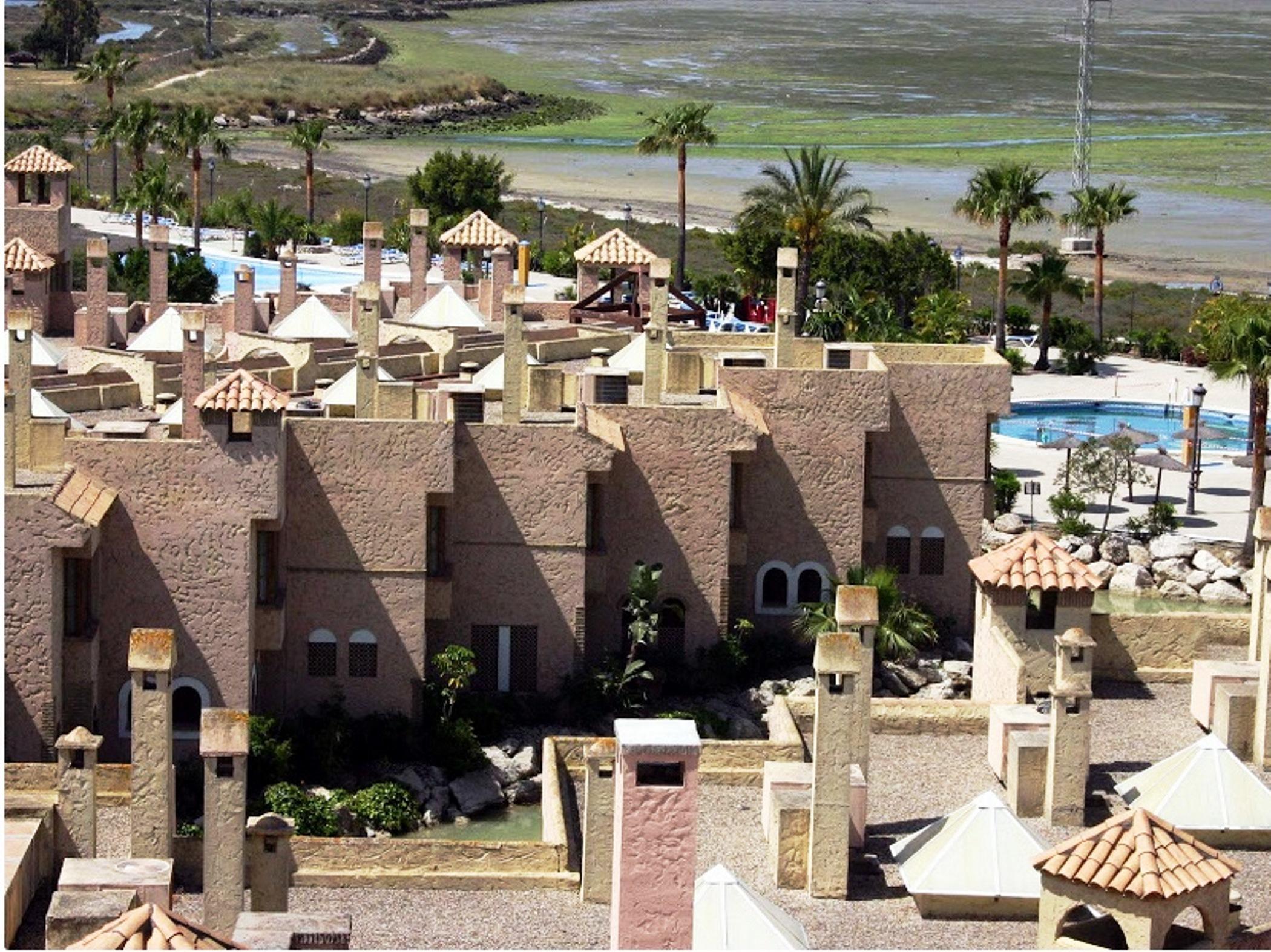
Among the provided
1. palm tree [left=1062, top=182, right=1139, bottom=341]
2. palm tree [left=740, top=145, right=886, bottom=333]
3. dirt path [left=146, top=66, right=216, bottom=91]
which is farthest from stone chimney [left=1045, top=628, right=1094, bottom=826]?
dirt path [left=146, top=66, right=216, bottom=91]

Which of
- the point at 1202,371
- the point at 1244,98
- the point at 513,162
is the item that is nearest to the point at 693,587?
the point at 1202,371

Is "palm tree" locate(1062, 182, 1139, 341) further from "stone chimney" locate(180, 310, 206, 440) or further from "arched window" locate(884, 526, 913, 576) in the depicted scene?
"stone chimney" locate(180, 310, 206, 440)

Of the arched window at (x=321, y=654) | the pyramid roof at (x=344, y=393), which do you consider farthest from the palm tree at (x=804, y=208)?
the arched window at (x=321, y=654)

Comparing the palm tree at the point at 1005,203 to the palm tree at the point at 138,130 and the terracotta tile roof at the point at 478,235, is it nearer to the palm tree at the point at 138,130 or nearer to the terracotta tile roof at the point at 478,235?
the terracotta tile roof at the point at 478,235

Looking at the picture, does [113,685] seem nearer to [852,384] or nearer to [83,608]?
[83,608]

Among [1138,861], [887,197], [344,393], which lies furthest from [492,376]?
[887,197]
